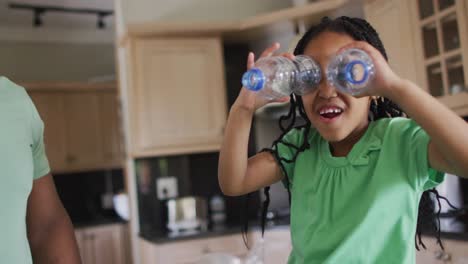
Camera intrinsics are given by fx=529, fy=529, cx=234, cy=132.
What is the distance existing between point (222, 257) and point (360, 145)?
0.95m

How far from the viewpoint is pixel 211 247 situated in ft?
9.57

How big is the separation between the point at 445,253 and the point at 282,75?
1441 mm

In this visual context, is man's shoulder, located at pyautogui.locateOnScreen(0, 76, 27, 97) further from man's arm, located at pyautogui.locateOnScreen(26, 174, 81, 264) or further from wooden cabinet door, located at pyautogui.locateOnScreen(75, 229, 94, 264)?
wooden cabinet door, located at pyautogui.locateOnScreen(75, 229, 94, 264)

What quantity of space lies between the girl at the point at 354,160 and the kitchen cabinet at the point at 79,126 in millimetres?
3973

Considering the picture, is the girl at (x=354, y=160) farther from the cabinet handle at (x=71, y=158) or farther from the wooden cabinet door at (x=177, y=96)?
the cabinet handle at (x=71, y=158)

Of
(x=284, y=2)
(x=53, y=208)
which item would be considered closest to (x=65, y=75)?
(x=284, y=2)

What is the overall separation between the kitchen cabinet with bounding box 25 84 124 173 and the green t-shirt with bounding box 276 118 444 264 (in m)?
4.07

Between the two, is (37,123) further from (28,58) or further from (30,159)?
(28,58)

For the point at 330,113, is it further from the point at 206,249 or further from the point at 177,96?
the point at 177,96

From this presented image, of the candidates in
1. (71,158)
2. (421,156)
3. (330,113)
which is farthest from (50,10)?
→ (421,156)

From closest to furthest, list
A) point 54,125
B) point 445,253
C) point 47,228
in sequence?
point 47,228, point 445,253, point 54,125

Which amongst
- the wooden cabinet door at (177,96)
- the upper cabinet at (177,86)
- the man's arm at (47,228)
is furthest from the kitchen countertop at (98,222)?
the man's arm at (47,228)

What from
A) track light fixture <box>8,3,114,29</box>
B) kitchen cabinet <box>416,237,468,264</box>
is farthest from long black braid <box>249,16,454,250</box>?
track light fixture <box>8,3,114,29</box>

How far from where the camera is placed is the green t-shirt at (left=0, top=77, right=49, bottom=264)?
87 centimetres
